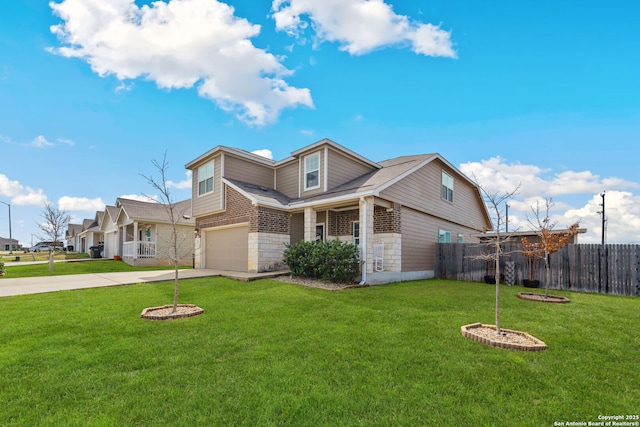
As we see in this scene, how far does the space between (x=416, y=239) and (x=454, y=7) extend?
834 cm

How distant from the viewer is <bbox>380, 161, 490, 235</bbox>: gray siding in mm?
12195

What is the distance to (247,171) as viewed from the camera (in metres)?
15.2

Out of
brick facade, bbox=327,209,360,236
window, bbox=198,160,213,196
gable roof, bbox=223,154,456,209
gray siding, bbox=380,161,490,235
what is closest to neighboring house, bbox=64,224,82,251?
window, bbox=198,160,213,196

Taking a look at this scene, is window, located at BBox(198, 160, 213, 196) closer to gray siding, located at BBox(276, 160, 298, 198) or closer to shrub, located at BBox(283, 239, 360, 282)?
gray siding, located at BBox(276, 160, 298, 198)

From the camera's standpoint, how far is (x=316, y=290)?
8.98 meters

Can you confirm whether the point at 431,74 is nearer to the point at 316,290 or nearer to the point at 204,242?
the point at 316,290

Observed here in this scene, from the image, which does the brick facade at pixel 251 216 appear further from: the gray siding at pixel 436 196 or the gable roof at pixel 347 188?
the gray siding at pixel 436 196

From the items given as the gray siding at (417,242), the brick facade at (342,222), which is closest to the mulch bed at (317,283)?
the gray siding at (417,242)

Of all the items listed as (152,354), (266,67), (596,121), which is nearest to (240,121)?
(266,67)

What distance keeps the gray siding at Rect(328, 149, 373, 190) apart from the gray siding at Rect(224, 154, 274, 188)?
4.26 metres

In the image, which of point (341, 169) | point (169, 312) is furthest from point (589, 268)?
point (169, 312)

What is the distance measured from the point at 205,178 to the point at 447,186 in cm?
1263

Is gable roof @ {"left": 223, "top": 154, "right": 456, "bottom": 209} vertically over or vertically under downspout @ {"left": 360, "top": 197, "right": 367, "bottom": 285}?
over

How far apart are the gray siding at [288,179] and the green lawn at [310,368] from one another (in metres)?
9.15
